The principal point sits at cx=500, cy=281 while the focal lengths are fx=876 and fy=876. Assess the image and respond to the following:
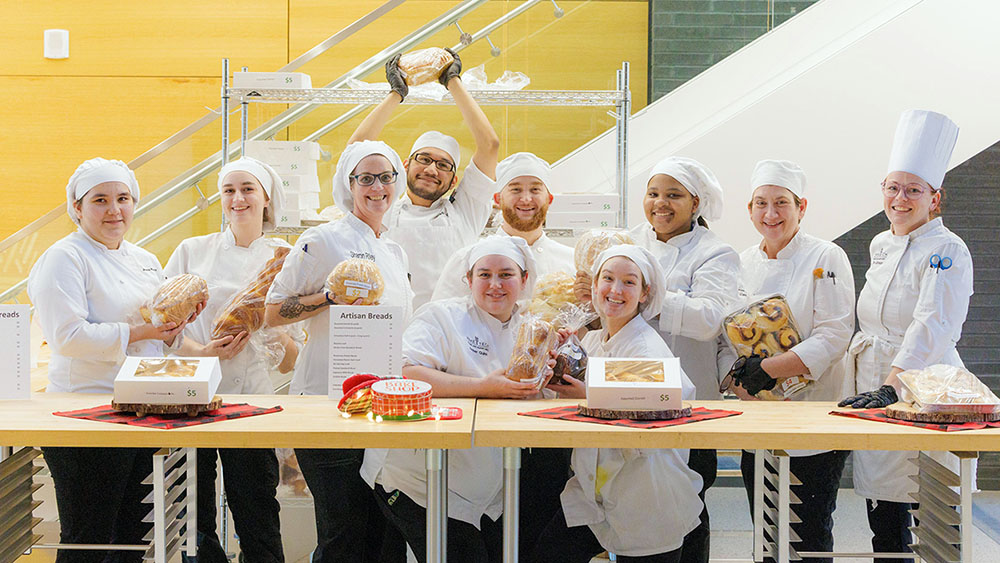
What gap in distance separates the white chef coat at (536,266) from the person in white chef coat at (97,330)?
2.85 feet

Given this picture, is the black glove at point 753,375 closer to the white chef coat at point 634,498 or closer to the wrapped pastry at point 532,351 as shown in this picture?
the white chef coat at point 634,498

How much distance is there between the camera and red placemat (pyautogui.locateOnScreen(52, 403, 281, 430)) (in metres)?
2.23

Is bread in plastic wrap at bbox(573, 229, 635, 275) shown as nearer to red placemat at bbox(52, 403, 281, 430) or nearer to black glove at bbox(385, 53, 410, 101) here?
black glove at bbox(385, 53, 410, 101)

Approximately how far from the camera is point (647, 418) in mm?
2299

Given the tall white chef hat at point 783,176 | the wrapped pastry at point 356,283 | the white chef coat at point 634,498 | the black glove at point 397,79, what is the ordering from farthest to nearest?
the black glove at point 397,79, the tall white chef hat at point 783,176, the wrapped pastry at point 356,283, the white chef coat at point 634,498

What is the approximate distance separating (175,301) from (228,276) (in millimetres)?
433

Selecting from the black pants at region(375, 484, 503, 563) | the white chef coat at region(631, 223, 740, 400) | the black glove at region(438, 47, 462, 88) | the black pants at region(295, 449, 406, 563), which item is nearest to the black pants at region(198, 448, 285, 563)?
the black pants at region(295, 449, 406, 563)

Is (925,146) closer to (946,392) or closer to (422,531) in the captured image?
(946,392)

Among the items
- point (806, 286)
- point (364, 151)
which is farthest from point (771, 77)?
point (364, 151)

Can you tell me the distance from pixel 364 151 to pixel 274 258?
1.61 ft

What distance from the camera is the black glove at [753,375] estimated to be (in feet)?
9.63

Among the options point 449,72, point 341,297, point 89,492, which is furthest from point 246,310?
point 449,72

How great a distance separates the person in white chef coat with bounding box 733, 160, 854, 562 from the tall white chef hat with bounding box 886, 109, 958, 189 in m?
0.37

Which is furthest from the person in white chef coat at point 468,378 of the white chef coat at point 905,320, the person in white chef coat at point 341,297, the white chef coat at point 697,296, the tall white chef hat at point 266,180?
the white chef coat at point 905,320
